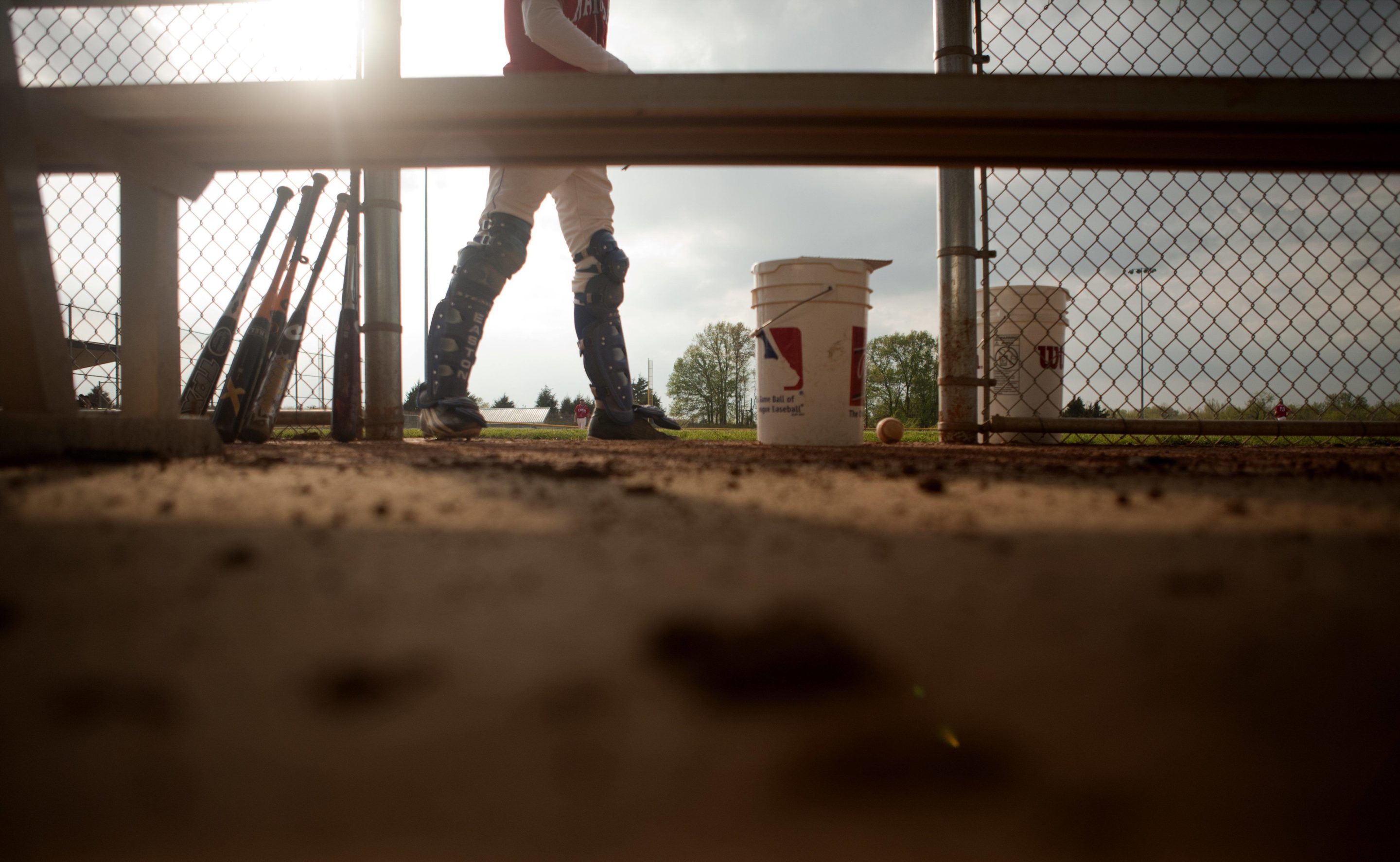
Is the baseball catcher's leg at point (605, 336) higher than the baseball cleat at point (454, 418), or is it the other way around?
the baseball catcher's leg at point (605, 336)

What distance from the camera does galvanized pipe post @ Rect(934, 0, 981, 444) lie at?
9.15 ft

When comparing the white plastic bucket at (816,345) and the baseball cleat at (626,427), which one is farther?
the baseball cleat at (626,427)

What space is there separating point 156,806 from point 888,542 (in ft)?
1.26

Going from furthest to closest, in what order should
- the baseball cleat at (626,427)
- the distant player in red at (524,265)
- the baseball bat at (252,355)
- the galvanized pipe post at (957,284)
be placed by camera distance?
1. the baseball cleat at (626,427)
2. the galvanized pipe post at (957,284)
3. the distant player in red at (524,265)
4. the baseball bat at (252,355)

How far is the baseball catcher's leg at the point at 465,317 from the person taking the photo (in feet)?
8.66

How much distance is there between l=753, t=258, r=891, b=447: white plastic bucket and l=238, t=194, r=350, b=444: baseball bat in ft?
5.10

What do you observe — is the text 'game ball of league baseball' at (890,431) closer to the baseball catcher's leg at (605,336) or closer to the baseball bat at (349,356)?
the baseball catcher's leg at (605,336)

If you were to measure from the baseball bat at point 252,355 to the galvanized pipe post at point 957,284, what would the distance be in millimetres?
2383

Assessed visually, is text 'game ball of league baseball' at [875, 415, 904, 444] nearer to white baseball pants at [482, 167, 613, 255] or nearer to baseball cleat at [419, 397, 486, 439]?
white baseball pants at [482, 167, 613, 255]

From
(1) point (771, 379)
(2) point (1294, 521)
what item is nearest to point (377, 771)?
(2) point (1294, 521)

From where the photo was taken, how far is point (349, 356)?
2.56m

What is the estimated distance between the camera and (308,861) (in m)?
0.26

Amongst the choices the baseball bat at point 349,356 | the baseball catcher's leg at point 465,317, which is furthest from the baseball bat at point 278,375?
the baseball catcher's leg at point 465,317

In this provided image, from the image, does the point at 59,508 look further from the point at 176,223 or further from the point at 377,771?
the point at 176,223
